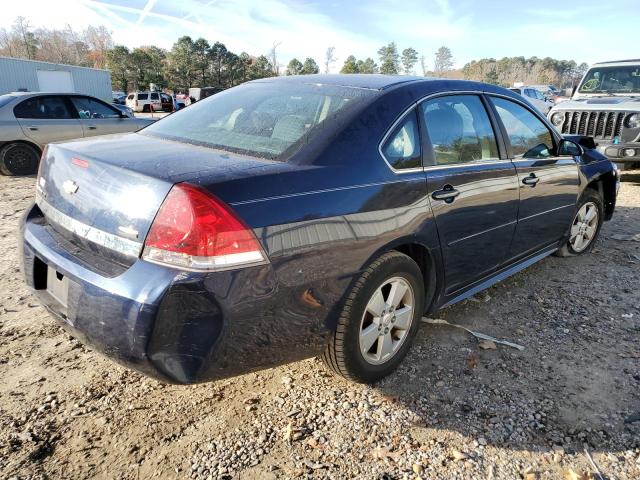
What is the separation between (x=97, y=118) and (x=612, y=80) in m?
9.99

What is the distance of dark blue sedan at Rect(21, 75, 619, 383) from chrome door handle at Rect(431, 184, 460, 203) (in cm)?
2

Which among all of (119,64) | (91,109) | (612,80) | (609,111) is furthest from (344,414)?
(119,64)

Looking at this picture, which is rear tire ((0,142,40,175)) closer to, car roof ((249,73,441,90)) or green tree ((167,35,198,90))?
car roof ((249,73,441,90))

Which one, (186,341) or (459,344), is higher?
(186,341)

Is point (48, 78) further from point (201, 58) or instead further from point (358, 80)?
point (358, 80)

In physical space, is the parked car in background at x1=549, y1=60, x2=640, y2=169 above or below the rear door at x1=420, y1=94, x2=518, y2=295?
above

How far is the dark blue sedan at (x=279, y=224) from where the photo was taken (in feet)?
6.03

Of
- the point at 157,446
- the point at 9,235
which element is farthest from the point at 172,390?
the point at 9,235

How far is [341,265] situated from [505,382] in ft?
4.30

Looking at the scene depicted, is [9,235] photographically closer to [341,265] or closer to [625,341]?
[341,265]

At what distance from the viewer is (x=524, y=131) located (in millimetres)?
3607

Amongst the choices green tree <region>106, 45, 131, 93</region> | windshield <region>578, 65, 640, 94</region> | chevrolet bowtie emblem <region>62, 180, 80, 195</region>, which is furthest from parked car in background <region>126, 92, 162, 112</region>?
chevrolet bowtie emblem <region>62, 180, 80, 195</region>

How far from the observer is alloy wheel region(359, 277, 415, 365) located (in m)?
2.48

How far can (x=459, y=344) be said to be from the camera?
311cm
